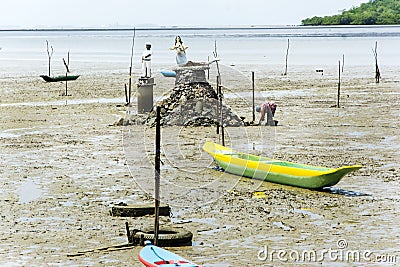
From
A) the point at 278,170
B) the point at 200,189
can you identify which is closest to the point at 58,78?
the point at 200,189

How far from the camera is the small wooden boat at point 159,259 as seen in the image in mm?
8758

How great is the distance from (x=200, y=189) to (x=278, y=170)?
1341 mm

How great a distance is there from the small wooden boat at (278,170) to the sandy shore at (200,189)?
18cm

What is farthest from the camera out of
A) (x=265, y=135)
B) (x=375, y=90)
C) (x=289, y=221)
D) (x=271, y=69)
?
(x=271, y=69)

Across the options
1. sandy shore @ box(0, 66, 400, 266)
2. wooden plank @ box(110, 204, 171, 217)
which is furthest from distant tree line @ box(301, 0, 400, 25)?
wooden plank @ box(110, 204, 171, 217)

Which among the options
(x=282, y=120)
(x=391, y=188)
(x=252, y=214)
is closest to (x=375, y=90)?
(x=282, y=120)

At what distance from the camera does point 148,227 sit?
1118 centimetres

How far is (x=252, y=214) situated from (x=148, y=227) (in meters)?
1.76

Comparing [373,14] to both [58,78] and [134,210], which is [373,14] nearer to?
[58,78]

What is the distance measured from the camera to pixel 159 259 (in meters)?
8.95

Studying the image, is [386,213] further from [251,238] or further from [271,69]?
[271,69]

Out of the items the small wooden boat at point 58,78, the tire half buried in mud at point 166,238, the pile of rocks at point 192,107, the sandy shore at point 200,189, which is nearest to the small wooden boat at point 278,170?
the sandy shore at point 200,189

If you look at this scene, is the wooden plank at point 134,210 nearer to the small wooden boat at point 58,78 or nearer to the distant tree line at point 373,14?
the small wooden boat at point 58,78

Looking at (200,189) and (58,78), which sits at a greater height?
(58,78)
